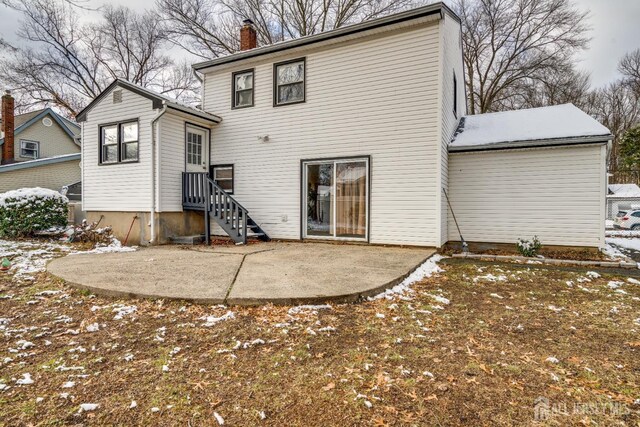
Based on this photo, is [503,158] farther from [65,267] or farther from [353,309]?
[65,267]

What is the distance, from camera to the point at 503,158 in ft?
27.5

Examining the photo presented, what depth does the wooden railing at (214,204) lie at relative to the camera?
8422 millimetres

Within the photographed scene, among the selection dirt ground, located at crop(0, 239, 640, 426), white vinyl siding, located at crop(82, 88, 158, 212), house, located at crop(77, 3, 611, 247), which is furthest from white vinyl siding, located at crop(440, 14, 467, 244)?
white vinyl siding, located at crop(82, 88, 158, 212)

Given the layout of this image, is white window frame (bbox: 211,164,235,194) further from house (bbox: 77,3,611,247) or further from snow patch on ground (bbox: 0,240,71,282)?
snow patch on ground (bbox: 0,240,71,282)

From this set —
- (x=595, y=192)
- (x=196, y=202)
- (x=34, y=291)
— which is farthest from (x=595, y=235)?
(x=34, y=291)

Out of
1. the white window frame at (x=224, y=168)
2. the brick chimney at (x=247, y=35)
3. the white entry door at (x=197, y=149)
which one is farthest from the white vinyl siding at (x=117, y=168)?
the brick chimney at (x=247, y=35)

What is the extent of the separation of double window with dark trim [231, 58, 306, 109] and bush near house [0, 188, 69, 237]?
243 inches

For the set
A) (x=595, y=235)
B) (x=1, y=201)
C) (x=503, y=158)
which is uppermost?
(x=503, y=158)

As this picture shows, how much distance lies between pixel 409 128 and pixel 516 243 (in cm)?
394

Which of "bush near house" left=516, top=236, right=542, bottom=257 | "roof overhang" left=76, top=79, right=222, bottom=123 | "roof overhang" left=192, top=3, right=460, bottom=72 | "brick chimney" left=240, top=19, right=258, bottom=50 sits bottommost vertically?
"bush near house" left=516, top=236, right=542, bottom=257

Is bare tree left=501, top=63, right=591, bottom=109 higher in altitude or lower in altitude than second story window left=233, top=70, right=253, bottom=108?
higher

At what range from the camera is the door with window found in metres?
8.34

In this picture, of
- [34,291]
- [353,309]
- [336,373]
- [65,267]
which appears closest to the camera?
[336,373]

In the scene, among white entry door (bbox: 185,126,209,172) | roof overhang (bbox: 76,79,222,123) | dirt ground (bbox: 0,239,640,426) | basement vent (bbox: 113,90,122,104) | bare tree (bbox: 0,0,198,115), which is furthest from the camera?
bare tree (bbox: 0,0,198,115)
